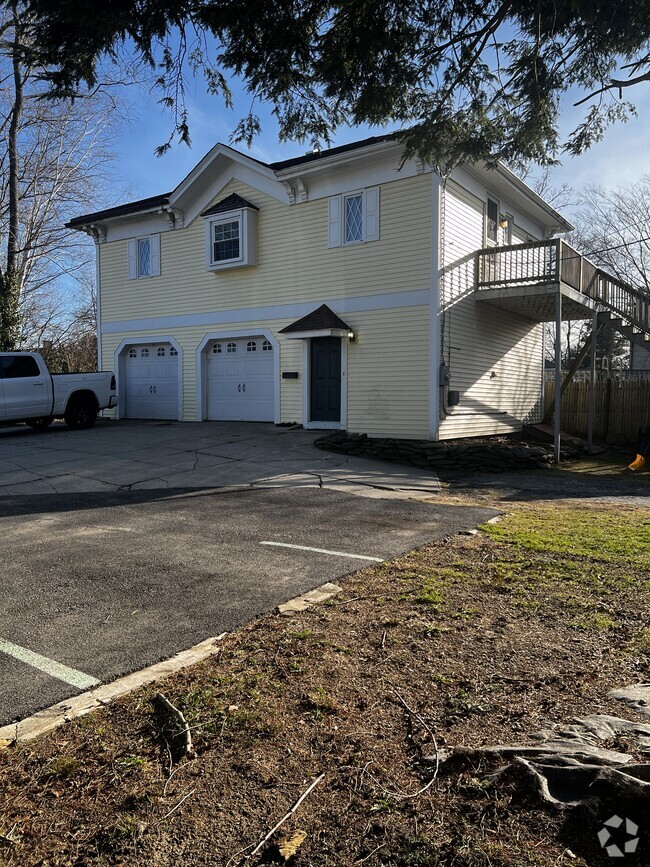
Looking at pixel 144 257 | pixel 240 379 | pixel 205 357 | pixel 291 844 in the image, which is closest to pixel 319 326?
pixel 240 379

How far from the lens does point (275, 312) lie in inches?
640

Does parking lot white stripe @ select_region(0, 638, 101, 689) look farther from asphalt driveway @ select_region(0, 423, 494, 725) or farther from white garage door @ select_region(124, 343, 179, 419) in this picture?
white garage door @ select_region(124, 343, 179, 419)

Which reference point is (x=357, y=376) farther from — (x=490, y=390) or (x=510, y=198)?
(x=510, y=198)

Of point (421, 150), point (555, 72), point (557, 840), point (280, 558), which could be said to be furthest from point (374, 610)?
point (555, 72)

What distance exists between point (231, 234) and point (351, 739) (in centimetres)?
1622

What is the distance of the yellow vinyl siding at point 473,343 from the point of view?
14078mm

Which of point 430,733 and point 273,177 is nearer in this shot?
point 430,733

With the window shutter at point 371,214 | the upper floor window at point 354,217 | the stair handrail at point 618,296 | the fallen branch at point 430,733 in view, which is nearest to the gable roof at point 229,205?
the upper floor window at point 354,217

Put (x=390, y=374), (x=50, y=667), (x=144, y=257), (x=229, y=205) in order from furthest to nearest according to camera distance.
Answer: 1. (x=144, y=257)
2. (x=229, y=205)
3. (x=390, y=374)
4. (x=50, y=667)

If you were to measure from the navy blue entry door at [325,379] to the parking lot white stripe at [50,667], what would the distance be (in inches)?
475

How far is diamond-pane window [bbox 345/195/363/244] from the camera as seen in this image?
48.2 ft

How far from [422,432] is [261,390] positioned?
17.4 feet

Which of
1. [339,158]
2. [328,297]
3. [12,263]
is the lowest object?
[328,297]

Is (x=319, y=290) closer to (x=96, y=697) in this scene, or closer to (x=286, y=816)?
(x=96, y=697)
